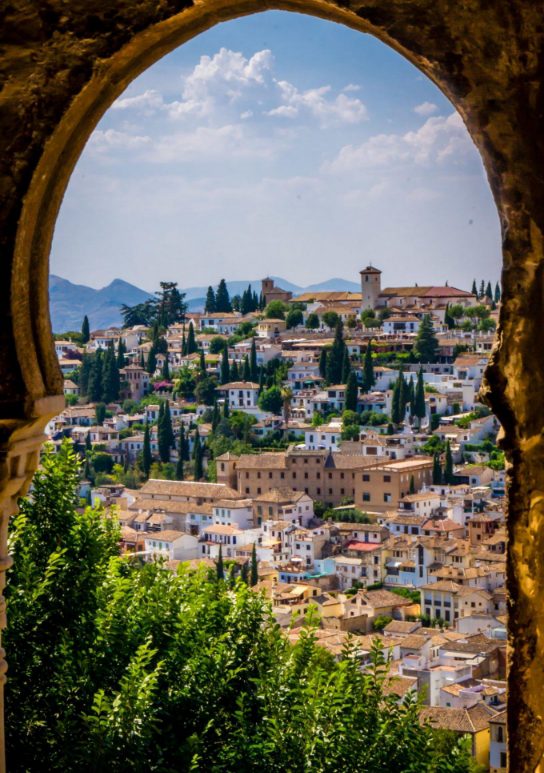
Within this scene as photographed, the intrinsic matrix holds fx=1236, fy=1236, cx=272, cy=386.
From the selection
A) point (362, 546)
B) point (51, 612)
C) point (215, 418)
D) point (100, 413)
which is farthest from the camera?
point (100, 413)

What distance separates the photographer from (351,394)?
40156 millimetres

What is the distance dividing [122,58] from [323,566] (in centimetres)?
2921

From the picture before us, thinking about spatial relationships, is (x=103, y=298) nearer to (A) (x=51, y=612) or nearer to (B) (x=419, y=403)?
(B) (x=419, y=403)

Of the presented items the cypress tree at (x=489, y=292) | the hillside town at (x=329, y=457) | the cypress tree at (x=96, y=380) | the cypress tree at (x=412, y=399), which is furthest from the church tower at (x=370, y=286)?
the cypress tree at (x=96, y=380)

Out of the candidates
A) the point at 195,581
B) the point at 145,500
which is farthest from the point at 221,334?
the point at 195,581

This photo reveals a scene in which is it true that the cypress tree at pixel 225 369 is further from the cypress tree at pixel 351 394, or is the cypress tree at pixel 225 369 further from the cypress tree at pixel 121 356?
the cypress tree at pixel 351 394

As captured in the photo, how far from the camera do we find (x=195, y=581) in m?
4.10

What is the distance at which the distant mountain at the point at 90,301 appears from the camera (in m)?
81.8

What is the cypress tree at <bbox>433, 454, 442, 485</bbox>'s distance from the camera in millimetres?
34500

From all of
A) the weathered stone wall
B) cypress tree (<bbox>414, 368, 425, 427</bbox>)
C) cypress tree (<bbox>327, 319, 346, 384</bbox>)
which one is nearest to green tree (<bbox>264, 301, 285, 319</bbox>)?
cypress tree (<bbox>327, 319, 346, 384</bbox>)

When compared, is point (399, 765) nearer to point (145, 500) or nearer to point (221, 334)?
point (145, 500)

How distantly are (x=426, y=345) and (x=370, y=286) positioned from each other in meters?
7.26

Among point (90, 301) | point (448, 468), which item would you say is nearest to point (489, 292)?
point (448, 468)

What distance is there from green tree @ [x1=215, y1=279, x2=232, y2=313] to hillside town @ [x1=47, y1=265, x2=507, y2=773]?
11 cm
